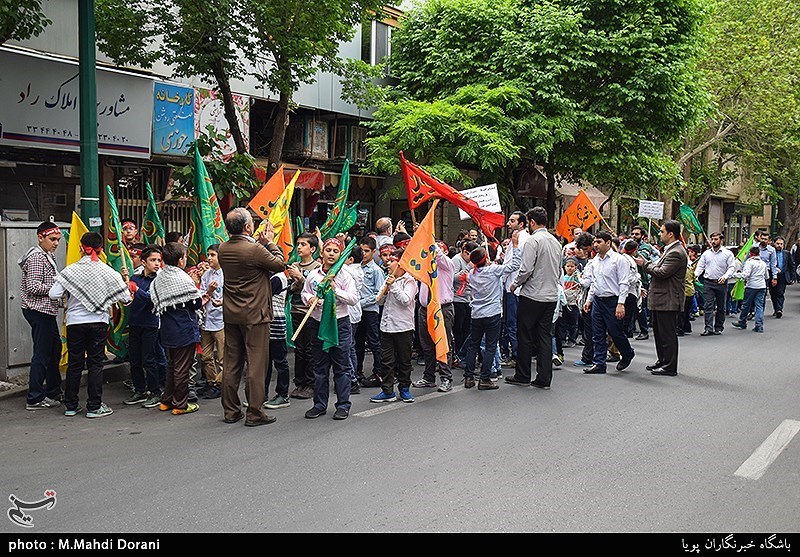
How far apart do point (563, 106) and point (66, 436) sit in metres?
13.6

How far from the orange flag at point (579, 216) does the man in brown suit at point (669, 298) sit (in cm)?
372

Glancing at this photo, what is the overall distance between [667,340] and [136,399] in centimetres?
655

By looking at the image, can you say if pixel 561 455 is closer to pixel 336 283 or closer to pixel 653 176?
pixel 336 283

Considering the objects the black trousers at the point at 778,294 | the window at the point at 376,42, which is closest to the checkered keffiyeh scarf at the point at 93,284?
the window at the point at 376,42

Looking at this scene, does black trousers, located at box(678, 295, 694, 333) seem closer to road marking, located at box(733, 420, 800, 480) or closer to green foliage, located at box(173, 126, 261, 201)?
road marking, located at box(733, 420, 800, 480)

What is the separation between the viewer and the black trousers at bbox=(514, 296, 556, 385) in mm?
8789

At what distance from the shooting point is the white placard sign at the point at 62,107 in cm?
1080

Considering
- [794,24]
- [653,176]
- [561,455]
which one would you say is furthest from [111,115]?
[794,24]

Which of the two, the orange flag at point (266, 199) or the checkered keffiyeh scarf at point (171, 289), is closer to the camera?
the checkered keffiyeh scarf at point (171, 289)

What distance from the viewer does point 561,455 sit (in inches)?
236

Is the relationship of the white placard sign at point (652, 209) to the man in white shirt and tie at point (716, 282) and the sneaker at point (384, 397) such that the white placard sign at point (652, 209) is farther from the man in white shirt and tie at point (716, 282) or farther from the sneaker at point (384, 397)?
the sneaker at point (384, 397)

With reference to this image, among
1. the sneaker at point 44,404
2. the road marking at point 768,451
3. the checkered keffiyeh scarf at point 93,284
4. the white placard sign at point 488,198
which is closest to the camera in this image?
the road marking at point 768,451

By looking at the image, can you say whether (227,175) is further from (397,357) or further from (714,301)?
(714,301)

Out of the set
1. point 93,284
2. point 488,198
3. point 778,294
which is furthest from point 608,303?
point 778,294
